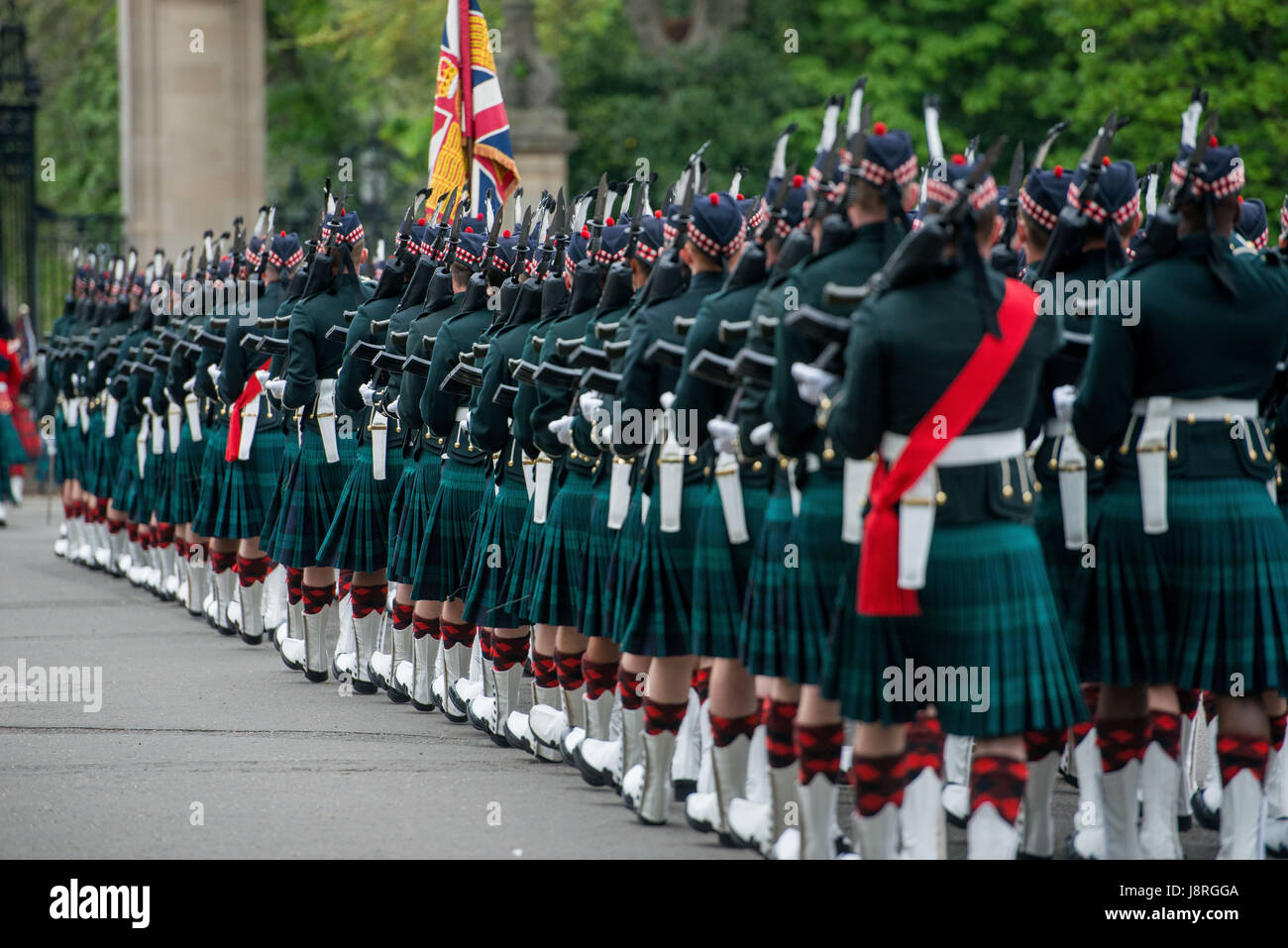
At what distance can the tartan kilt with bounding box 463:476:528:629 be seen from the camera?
294 inches

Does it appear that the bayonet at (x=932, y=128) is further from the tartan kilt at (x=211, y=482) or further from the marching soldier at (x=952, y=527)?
the tartan kilt at (x=211, y=482)

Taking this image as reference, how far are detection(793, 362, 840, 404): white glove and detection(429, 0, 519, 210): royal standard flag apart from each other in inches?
278

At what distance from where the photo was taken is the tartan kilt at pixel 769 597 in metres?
5.24

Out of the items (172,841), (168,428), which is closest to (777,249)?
(172,841)

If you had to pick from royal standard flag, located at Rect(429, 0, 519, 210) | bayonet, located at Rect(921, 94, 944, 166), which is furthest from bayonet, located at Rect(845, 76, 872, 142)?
royal standard flag, located at Rect(429, 0, 519, 210)

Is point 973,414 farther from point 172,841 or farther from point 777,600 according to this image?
point 172,841

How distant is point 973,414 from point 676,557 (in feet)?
4.98

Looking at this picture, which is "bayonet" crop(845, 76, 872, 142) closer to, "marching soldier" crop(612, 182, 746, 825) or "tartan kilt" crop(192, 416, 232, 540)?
"marching soldier" crop(612, 182, 746, 825)

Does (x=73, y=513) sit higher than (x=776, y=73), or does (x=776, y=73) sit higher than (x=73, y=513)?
(x=776, y=73)

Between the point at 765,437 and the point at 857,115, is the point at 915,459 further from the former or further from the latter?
the point at 857,115

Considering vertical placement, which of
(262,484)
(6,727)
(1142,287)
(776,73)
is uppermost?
(776,73)

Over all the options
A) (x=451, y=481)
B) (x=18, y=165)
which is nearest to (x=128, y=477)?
(x=451, y=481)

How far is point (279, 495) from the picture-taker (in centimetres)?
983
